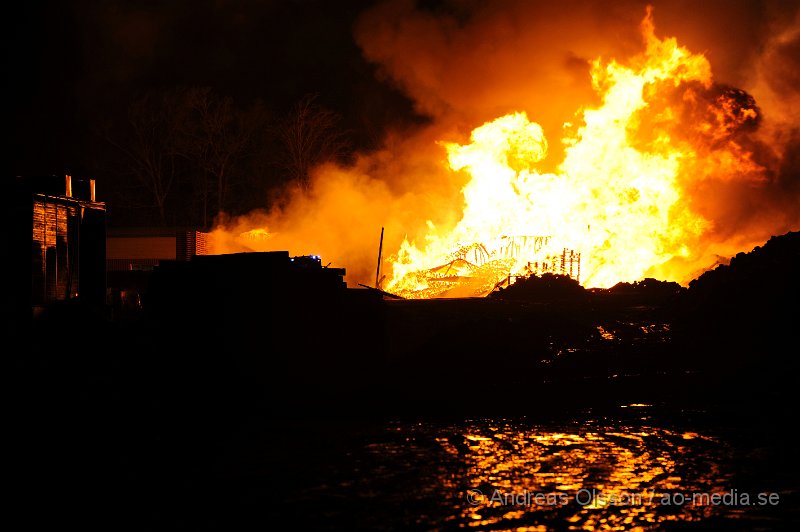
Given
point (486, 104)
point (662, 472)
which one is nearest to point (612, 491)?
point (662, 472)

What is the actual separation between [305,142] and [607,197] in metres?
21.1

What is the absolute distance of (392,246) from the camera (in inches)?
1532

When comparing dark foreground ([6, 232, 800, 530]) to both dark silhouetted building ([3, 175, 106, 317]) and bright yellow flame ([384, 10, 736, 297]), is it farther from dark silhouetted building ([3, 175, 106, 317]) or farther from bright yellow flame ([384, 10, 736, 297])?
bright yellow flame ([384, 10, 736, 297])

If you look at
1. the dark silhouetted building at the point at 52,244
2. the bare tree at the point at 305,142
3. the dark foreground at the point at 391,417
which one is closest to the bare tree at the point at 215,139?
the bare tree at the point at 305,142

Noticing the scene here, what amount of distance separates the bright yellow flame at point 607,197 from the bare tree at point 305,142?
15212 mm

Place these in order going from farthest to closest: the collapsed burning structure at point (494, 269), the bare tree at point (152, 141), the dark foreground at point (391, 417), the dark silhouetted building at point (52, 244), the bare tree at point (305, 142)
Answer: the bare tree at point (305, 142) < the bare tree at point (152, 141) < the collapsed burning structure at point (494, 269) < the dark silhouetted building at point (52, 244) < the dark foreground at point (391, 417)

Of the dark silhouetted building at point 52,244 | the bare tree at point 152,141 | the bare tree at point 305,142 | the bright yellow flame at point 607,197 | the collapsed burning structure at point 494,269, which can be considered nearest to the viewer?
the dark silhouetted building at point 52,244

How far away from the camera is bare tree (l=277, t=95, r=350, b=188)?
43.0 meters

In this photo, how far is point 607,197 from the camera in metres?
27.3

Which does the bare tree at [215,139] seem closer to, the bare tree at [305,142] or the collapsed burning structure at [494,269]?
the bare tree at [305,142]

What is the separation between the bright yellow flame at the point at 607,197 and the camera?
88.4 ft

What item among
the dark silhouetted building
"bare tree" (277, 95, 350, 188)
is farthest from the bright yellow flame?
"bare tree" (277, 95, 350, 188)

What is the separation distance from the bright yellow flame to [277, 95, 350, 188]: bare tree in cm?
1521

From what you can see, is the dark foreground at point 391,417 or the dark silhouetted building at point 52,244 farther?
the dark silhouetted building at point 52,244
